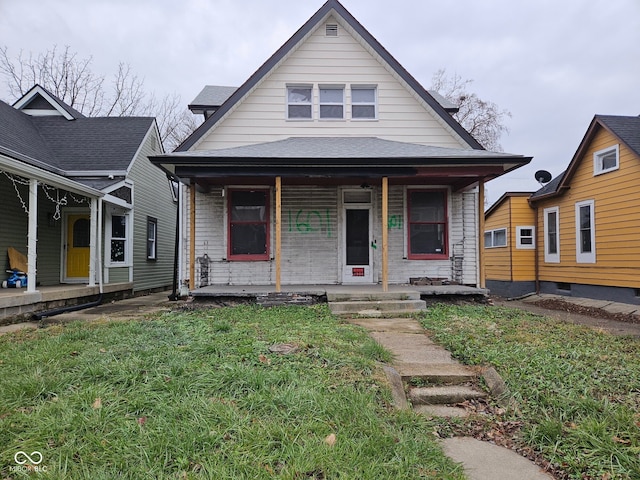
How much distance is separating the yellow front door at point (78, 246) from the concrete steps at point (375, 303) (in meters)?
8.08

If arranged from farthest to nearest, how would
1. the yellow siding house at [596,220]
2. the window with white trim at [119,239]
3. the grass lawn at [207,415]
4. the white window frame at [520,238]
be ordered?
1. the white window frame at [520,238]
2. the window with white trim at [119,239]
3. the yellow siding house at [596,220]
4. the grass lawn at [207,415]

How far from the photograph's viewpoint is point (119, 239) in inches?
453

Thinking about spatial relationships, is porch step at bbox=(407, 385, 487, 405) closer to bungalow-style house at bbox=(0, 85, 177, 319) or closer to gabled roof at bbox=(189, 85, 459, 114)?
bungalow-style house at bbox=(0, 85, 177, 319)

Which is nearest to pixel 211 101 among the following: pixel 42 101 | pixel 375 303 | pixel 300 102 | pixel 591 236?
pixel 300 102

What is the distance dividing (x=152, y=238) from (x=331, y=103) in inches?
337

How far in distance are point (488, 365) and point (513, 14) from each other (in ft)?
53.9

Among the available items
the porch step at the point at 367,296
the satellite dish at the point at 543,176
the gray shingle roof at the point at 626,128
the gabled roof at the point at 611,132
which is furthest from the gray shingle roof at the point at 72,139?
the satellite dish at the point at 543,176

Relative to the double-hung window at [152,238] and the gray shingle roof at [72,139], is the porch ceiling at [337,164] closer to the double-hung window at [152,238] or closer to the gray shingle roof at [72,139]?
the gray shingle roof at [72,139]

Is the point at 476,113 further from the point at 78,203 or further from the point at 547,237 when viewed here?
the point at 78,203

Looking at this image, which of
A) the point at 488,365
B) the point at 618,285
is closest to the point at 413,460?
the point at 488,365

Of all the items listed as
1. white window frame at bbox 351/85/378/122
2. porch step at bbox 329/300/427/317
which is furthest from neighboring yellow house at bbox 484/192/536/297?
porch step at bbox 329/300/427/317

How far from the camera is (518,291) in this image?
13.3 m

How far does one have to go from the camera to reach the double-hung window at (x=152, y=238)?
13.5m

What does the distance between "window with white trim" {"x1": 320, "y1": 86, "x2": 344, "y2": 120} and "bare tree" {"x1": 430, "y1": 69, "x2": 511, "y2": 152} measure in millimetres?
14553
